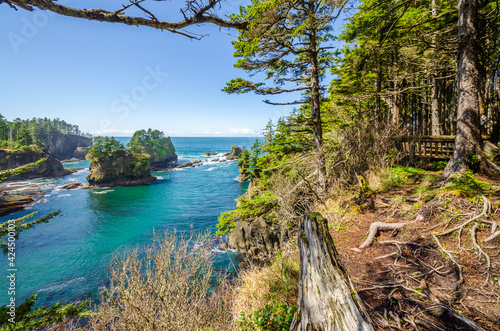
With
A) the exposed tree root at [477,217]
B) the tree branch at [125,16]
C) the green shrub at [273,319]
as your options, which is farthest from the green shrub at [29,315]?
the exposed tree root at [477,217]

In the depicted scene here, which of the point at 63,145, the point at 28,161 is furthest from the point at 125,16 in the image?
the point at 63,145

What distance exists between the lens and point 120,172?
44.9 metres

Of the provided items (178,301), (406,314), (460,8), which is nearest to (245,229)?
(178,301)

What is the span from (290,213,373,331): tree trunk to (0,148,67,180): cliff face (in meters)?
71.0

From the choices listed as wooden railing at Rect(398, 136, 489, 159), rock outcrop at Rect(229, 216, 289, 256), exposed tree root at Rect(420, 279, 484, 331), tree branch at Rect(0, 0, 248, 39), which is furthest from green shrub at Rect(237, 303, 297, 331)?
rock outcrop at Rect(229, 216, 289, 256)

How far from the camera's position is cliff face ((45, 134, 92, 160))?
285 feet

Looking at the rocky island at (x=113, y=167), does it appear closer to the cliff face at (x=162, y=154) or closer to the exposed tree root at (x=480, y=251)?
the cliff face at (x=162, y=154)

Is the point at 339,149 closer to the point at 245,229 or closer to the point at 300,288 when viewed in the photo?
the point at 300,288

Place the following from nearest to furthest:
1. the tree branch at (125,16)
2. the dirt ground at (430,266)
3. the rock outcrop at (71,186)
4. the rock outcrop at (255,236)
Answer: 1. the tree branch at (125,16)
2. the dirt ground at (430,266)
3. the rock outcrop at (255,236)
4. the rock outcrop at (71,186)

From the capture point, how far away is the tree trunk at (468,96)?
213 inches

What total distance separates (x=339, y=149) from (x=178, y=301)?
7.55m

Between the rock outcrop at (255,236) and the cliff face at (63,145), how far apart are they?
104 metres

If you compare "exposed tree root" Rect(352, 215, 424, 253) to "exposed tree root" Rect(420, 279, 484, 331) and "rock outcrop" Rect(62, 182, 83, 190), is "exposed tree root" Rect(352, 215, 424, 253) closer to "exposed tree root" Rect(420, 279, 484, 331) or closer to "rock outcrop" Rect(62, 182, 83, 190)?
"exposed tree root" Rect(420, 279, 484, 331)

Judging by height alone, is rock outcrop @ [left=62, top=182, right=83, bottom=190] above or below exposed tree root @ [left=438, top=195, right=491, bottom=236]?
below
